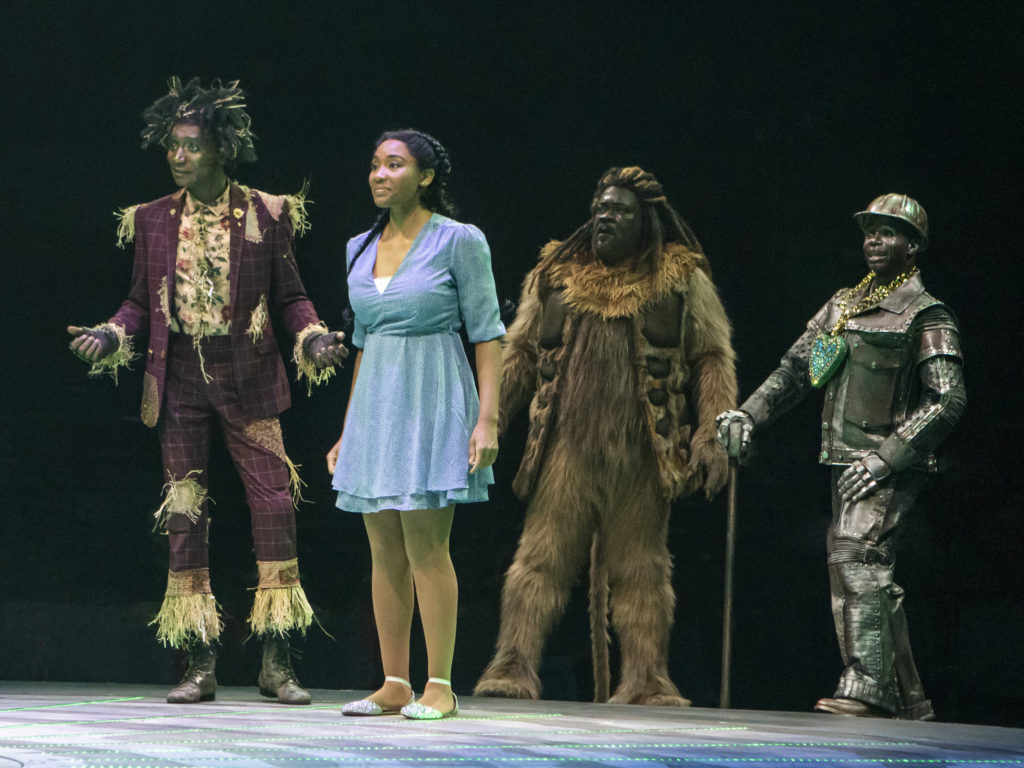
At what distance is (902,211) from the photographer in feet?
15.0

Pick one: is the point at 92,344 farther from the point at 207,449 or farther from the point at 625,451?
the point at 625,451

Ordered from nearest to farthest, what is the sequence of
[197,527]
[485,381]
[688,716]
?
[485,381] → [688,716] → [197,527]

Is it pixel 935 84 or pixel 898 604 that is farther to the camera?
pixel 935 84

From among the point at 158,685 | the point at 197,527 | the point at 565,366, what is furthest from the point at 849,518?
the point at 158,685

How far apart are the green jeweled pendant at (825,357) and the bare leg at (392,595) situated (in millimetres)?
1427

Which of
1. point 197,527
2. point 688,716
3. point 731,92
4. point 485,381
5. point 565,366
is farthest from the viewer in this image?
point 731,92

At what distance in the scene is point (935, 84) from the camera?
5.22m

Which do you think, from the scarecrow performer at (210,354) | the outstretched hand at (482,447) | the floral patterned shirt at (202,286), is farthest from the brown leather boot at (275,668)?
the outstretched hand at (482,447)

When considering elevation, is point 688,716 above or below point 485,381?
below

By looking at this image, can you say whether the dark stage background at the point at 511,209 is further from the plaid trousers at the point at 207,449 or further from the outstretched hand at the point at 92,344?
the outstretched hand at the point at 92,344

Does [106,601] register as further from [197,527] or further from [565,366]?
[565,366]

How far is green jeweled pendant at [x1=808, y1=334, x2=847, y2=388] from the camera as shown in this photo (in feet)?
15.1

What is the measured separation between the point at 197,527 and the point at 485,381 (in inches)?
45.7

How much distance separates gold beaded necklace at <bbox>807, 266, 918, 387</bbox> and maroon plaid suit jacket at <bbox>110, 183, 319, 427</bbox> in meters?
1.52
